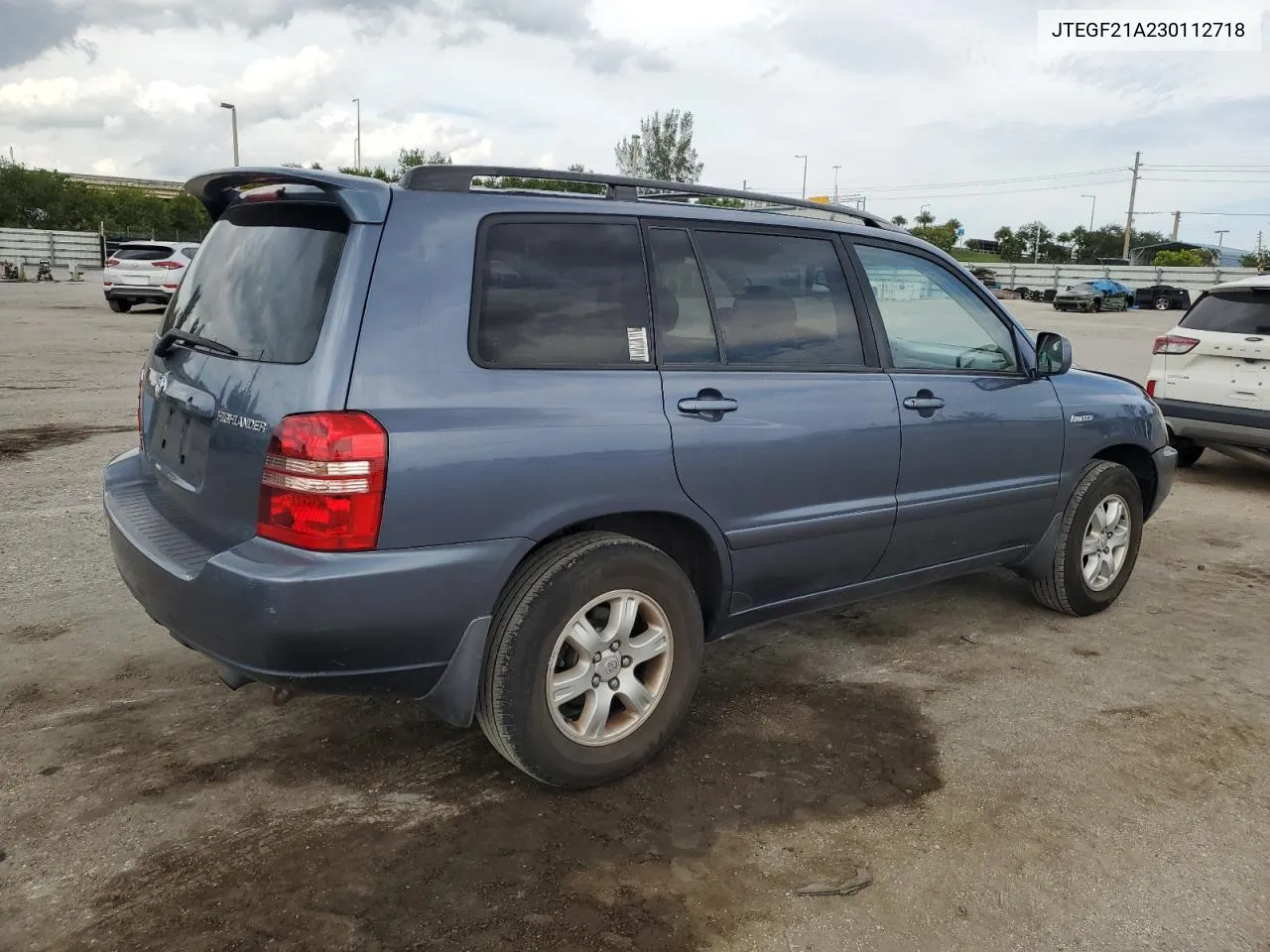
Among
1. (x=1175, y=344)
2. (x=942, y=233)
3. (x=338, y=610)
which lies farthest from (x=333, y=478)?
(x=942, y=233)

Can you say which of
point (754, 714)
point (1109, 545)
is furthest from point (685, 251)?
point (1109, 545)

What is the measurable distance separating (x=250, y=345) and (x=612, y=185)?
118 cm

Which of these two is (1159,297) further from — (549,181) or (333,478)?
(333,478)

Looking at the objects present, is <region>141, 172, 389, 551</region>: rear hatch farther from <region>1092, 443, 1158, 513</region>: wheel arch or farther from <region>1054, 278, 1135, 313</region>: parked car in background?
<region>1054, 278, 1135, 313</region>: parked car in background

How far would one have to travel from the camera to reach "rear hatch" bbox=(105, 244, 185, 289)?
67.9ft

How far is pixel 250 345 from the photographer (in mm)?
2781

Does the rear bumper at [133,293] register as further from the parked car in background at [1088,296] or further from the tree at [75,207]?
the tree at [75,207]

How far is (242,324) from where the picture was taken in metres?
2.87

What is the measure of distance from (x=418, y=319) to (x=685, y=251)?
0.99 metres

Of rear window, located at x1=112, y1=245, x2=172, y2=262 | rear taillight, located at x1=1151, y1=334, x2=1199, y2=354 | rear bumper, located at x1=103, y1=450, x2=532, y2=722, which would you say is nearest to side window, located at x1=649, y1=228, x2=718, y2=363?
rear bumper, located at x1=103, y1=450, x2=532, y2=722

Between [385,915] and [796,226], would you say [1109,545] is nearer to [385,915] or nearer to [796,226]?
[796,226]

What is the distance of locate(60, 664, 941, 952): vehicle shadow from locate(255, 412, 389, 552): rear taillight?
0.84 meters

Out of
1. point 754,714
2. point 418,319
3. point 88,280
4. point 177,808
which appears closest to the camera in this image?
point 418,319

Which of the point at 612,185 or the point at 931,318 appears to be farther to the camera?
the point at 931,318
